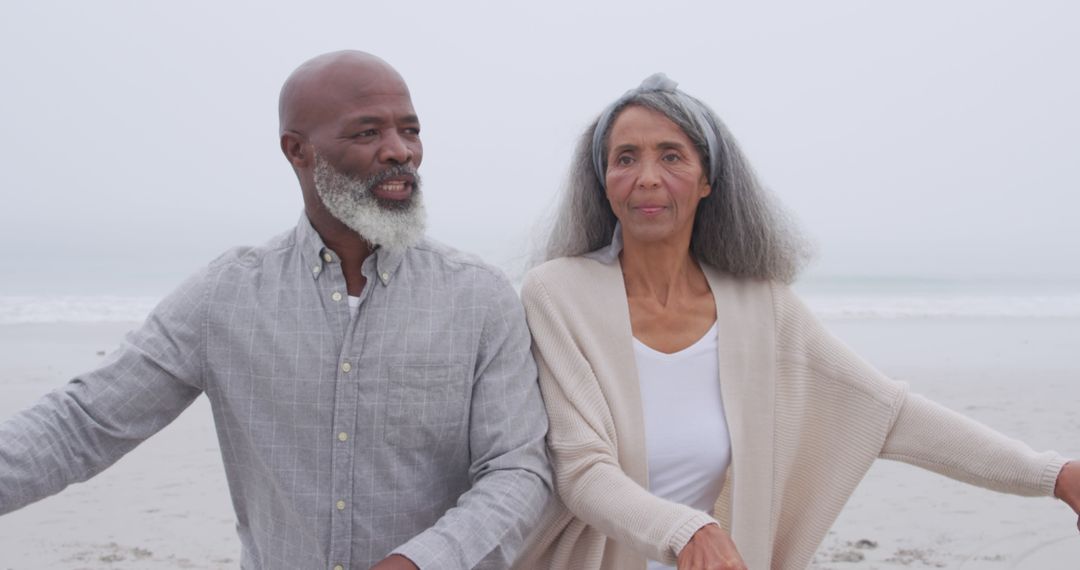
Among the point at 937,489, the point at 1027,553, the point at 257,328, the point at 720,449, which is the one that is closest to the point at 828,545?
the point at 1027,553

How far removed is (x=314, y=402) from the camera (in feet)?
7.43

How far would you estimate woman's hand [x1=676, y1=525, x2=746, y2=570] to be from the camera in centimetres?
205

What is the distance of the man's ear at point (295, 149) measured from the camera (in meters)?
2.37

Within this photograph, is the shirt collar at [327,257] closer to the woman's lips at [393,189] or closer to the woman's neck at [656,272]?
the woman's lips at [393,189]

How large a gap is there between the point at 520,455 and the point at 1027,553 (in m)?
A: 4.69

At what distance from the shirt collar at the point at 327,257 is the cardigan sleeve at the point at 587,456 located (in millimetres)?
461

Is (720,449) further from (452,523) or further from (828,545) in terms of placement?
(828,545)

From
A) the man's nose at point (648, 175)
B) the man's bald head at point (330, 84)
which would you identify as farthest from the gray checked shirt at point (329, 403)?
the man's nose at point (648, 175)

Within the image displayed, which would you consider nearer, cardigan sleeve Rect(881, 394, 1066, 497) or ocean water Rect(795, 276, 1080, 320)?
cardigan sleeve Rect(881, 394, 1066, 497)

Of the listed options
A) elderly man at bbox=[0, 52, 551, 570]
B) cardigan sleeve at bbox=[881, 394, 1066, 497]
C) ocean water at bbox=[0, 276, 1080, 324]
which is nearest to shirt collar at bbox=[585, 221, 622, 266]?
elderly man at bbox=[0, 52, 551, 570]

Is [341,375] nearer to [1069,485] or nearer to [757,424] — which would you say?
[757,424]

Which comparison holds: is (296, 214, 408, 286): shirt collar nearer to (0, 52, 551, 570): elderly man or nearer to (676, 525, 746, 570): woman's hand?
(0, 52, 551, 570): elderly man

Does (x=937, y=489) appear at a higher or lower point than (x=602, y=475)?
lower

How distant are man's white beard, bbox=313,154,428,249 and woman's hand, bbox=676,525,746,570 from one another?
0.87 m
